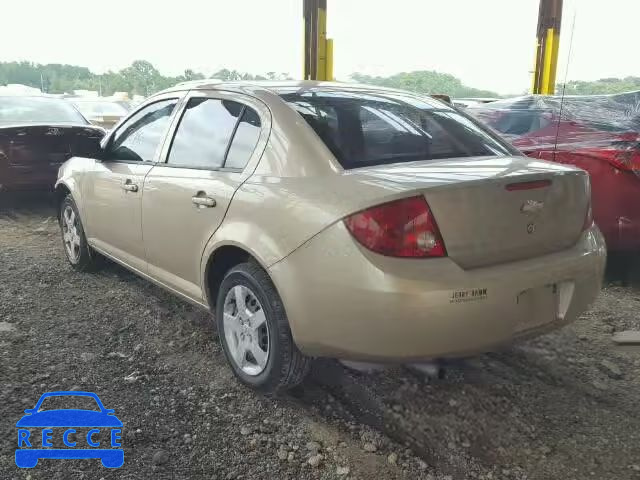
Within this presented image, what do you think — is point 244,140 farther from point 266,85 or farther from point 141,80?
point 141,80

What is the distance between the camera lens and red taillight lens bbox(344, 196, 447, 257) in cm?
215

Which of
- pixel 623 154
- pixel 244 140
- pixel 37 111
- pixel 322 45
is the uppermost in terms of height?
pixel 322 45

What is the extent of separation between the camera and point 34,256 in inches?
204

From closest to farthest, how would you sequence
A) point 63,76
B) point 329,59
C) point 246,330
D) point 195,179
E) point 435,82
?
point 246,330 < point 195,179 < point 435,82 < point 329,59 < point 63,76

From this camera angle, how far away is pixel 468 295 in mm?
2154

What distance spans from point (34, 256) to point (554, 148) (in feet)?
14.5

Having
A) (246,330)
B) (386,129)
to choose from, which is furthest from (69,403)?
(386,129)

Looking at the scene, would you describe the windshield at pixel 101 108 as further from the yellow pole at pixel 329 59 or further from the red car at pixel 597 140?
the red car at pixel 597 140

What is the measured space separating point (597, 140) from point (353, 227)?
3061 millimetres

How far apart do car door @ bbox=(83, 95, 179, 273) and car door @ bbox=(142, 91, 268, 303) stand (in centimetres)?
14

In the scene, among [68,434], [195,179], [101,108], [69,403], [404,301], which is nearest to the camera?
[404,301]

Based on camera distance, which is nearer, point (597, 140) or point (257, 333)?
point (257, 333)

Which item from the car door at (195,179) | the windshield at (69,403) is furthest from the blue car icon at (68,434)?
the car door at (195,179)

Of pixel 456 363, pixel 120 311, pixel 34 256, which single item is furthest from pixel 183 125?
pixel 34 256
